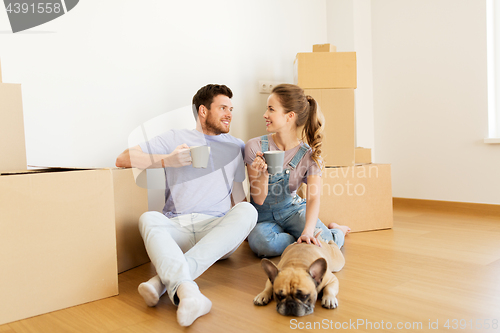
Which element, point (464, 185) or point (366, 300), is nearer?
point (366, 300)

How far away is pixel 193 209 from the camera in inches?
62.6

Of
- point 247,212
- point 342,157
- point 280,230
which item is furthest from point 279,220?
point 342,157

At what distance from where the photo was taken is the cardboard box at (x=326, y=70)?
6.94 ft

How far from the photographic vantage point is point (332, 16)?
2.89m

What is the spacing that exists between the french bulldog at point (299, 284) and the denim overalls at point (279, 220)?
0.43 meters

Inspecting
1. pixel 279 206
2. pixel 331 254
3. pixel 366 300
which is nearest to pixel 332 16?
pixel 279 206

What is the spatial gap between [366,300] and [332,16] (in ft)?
7.53

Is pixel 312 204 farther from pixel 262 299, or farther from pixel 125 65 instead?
pixel 125 65

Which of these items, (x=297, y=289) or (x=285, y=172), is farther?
(x=285, y=172)

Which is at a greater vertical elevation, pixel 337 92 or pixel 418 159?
pixel 337 92

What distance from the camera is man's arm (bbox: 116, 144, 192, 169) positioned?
1.54 meters

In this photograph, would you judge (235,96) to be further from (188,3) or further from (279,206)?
(279,206)

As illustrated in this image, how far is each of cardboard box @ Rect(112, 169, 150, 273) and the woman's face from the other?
0.59 meters

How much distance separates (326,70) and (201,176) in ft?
3.12
